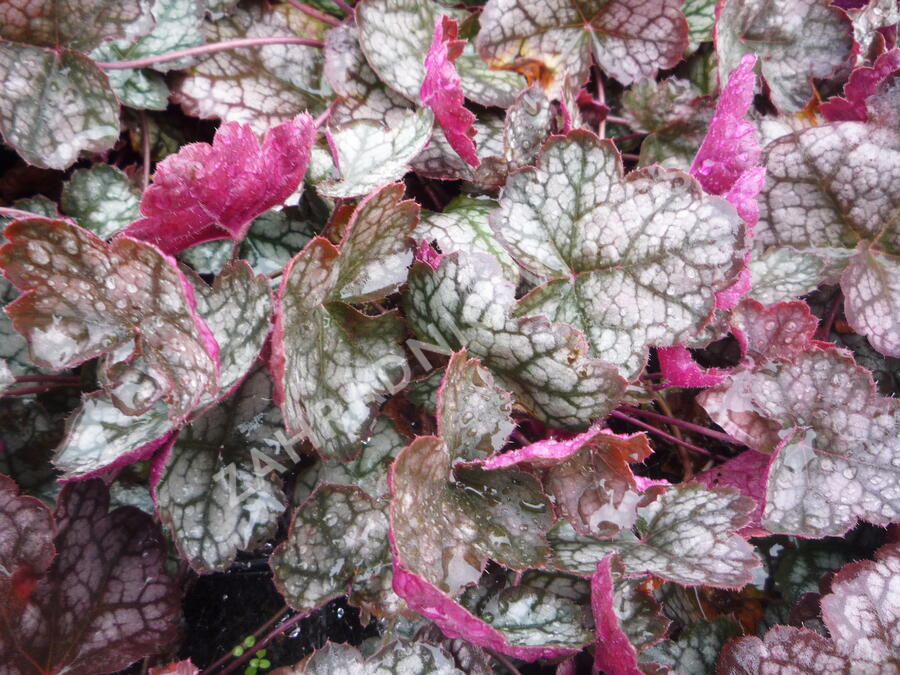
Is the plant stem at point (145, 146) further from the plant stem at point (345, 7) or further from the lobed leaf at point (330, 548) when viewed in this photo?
the lobed leaf at point (330, 548)

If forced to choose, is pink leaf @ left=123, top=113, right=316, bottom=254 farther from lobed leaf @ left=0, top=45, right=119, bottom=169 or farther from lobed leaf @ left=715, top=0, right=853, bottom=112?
lobed leaf @ left=715, top=0, right=853, bottom=112

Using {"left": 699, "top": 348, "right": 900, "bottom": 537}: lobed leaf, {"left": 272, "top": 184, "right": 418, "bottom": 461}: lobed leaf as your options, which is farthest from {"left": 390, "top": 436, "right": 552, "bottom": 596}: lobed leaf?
{"left": 699, "top": 348, "right": 900, "bottom": 537}: lobed leaf

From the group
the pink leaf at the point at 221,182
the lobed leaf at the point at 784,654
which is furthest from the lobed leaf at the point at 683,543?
the pink leaf at the point at 221,182

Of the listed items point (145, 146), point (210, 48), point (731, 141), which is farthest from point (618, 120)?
point (145, 146)

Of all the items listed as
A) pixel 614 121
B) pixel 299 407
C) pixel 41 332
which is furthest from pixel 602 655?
pixel 614 121

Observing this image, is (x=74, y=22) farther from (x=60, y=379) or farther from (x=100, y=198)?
(x=60, y=379)

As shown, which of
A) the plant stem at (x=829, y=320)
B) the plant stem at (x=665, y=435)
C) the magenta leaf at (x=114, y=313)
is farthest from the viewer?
the plant stem at (x=829, y=320)

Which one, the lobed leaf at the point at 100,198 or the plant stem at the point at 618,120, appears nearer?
the lobed leaf at the point at 100,198
